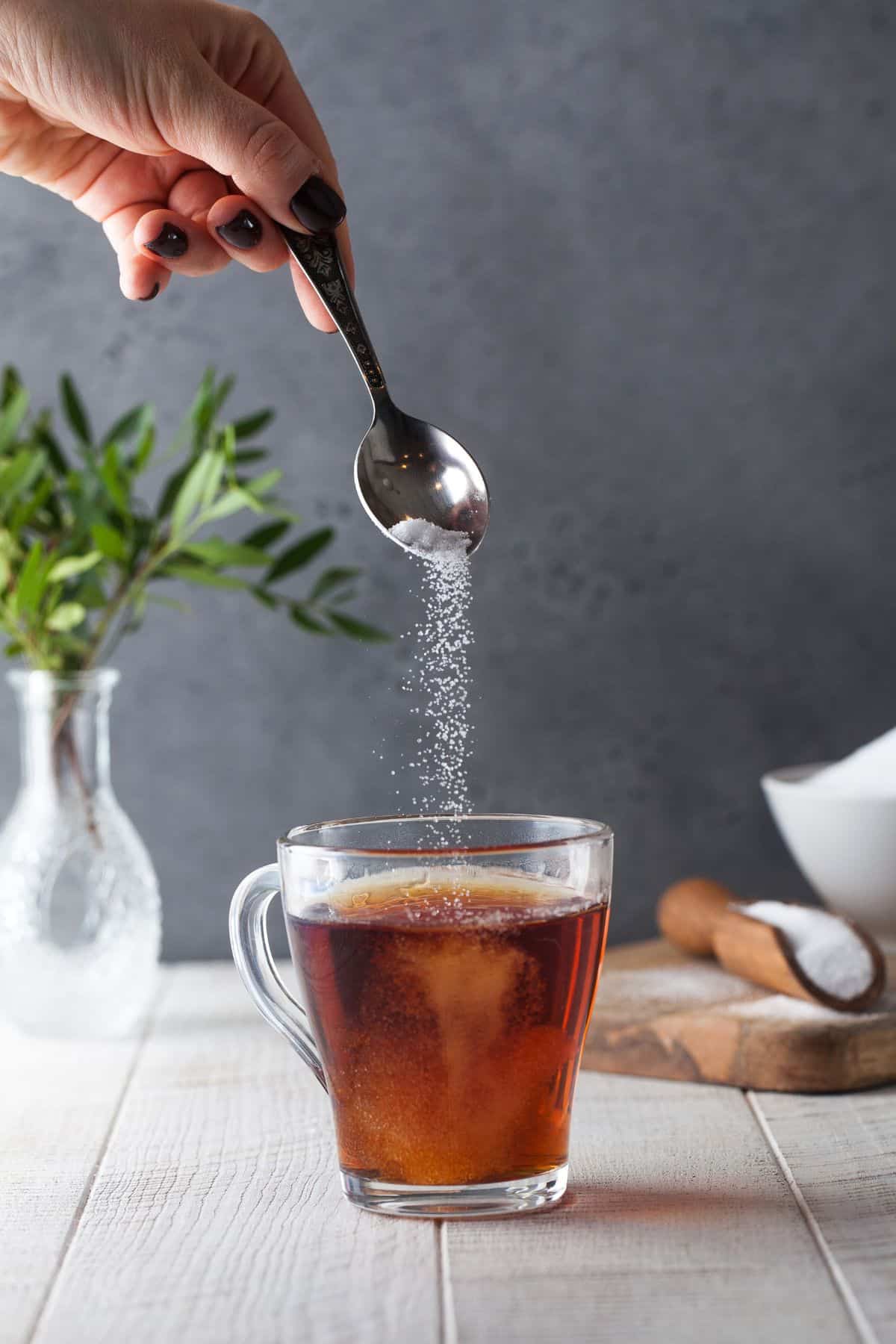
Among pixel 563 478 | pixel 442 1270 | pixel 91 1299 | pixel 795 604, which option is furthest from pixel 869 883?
pixel 91 1299

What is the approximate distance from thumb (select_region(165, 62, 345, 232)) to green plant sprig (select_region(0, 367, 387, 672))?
1.12ft

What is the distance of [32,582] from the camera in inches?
46.5

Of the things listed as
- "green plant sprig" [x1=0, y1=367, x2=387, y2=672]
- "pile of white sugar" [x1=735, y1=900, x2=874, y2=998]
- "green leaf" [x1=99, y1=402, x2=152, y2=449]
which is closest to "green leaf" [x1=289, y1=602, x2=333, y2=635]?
"green plant sprig" [x1=0, y1=367, x2=387, y2=672]

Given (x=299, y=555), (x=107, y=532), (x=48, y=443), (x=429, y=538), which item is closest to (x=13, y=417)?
(x=48, y=443)

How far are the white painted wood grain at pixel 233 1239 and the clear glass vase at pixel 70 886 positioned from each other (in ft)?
0.52

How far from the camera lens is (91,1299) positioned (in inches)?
27.9

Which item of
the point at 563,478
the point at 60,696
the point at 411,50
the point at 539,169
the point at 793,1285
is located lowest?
the point at 793,1285

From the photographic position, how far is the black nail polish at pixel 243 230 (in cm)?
93

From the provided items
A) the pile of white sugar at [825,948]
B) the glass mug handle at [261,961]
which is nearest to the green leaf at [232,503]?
the glass mug handle at [261,961]

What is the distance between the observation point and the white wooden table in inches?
26.8

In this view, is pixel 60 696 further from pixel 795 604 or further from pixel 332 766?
pixel 795 604

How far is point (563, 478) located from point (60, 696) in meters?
0.58

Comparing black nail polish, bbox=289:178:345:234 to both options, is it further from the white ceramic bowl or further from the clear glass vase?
the white ceramic bowl

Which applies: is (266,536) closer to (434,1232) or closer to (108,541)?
(108,541)
